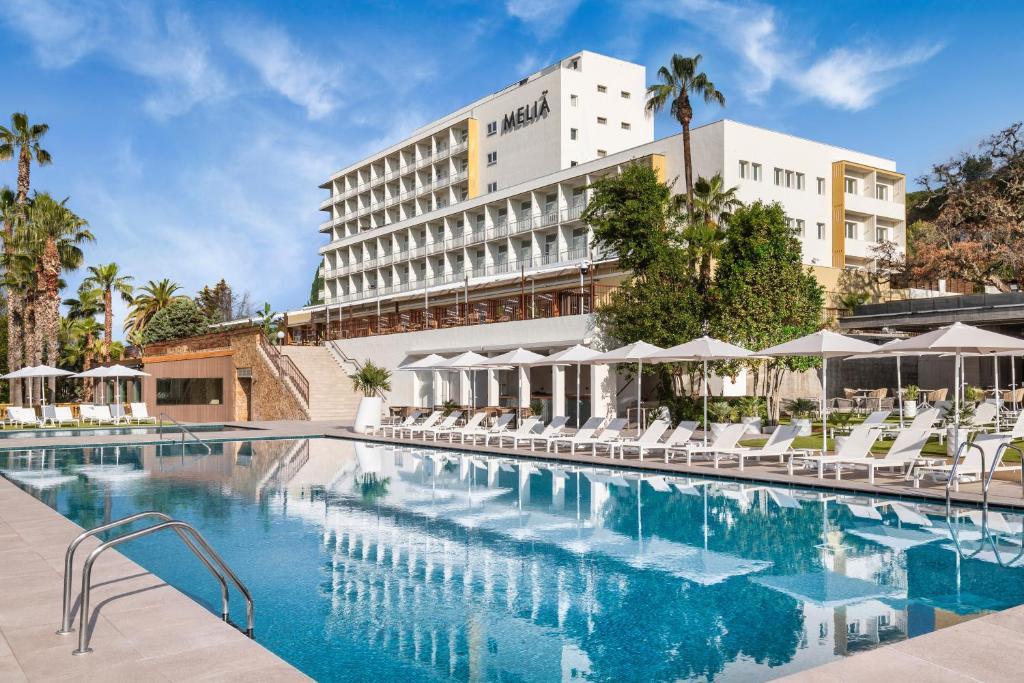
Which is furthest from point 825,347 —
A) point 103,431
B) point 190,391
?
point 190,391

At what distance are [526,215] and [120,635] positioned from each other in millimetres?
43107

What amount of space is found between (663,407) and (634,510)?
11.6 metres

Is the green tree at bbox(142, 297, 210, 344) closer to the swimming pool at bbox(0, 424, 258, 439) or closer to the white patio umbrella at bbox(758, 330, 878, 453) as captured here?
the swimming pool at bbox(0, 424, 258, 439)

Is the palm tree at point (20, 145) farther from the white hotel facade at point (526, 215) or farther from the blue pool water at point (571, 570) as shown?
the blue pool water at point (571, 570)

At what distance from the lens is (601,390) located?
26516 mm

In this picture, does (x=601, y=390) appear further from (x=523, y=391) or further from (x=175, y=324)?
(x=175, y=324)

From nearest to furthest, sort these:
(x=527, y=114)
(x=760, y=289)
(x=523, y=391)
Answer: (x=760, y=289), (x=523, y=391), (x=527, y=114)

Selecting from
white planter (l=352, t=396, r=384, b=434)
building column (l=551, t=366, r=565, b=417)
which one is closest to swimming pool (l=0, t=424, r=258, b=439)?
white planter (l=352, t=396, r=384, b=434)

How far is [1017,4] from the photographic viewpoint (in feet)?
84.0

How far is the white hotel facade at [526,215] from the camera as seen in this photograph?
33.2m

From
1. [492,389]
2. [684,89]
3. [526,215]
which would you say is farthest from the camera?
[526,215]

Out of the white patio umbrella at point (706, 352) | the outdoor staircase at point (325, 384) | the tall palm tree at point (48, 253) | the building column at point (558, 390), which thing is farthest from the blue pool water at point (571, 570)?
the tall palm tree at point (48, 253)

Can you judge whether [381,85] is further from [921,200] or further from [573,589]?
[921,200]

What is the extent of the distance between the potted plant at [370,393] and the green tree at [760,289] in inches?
431
